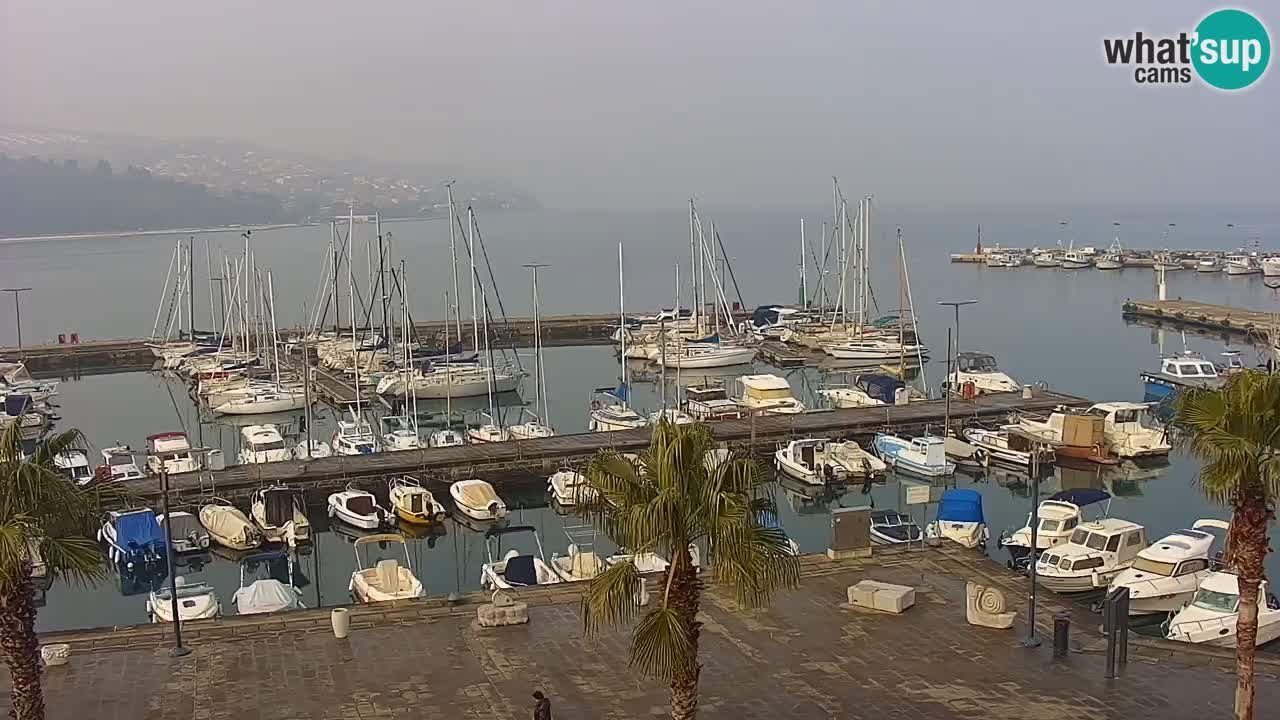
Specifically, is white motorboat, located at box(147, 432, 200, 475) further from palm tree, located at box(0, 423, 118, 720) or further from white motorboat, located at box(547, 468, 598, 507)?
palm tree, located at box(0, 423, 118, 720)

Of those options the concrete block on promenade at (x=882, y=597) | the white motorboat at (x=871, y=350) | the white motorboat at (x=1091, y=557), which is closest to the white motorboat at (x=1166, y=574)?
the white motorboat at (x=1091, y=557)

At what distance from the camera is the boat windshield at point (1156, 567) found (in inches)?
940

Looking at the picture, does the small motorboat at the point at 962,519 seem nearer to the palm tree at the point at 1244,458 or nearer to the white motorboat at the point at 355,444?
the palm tree at the point at 1244,458

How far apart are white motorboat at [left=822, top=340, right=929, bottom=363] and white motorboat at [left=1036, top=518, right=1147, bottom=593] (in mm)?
40527

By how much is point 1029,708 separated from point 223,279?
7330cm

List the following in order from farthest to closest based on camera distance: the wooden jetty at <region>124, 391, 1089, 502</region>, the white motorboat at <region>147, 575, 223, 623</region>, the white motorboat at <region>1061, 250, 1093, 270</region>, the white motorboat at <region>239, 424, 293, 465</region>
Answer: the white motorboat at <region>1061, 250, 1093, 270</region>
the white motorboat at <region>239, 424, 293, 465</region>
the wooden jetty at <region>124, 391, 1089, 502</region>
the white motorboat at <region>147, 575, 223, 623</region>

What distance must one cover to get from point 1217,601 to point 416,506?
2138 cm

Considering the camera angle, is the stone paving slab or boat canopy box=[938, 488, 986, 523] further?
boat canopy box=[938, 488, 986, 523]

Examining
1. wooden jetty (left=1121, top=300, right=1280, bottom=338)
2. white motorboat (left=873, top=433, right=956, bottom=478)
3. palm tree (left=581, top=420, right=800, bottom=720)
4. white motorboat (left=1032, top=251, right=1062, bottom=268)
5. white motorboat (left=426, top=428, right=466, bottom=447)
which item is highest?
palm tree (left=581, top=420, right=800, bottom=720)

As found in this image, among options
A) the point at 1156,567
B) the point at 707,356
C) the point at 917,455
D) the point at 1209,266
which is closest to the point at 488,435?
the point at 917,455

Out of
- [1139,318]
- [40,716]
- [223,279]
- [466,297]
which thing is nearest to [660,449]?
[40,716]

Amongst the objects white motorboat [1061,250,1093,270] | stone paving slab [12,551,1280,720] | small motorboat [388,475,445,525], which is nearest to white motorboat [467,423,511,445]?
small motorboat [388,475,445,525]

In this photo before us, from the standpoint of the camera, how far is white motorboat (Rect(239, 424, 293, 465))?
39531 millimetres

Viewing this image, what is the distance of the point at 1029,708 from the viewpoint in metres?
14.0
